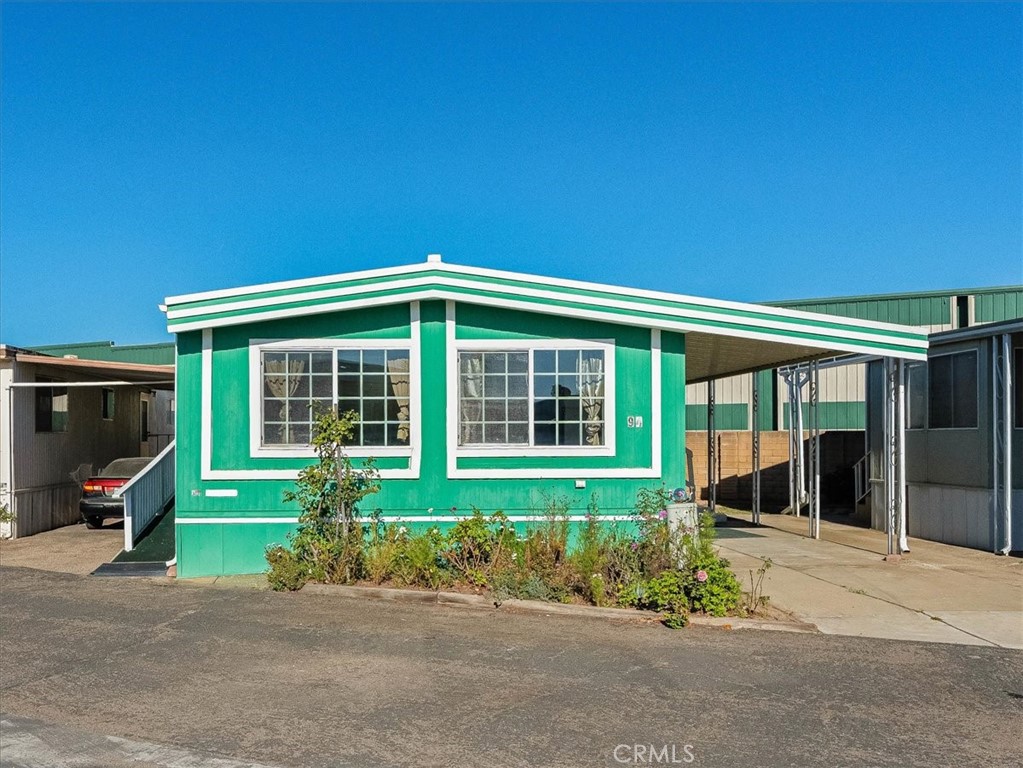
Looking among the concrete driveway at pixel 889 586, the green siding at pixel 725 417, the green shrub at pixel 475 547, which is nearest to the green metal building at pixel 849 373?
the green siding at pixel 725 417

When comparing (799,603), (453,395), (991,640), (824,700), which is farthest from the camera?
(453,395)

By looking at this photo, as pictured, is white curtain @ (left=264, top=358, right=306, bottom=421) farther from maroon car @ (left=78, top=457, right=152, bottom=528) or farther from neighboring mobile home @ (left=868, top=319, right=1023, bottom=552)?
neighboring mobile home @ (left=868, top=319, right=1023, bottom=552)

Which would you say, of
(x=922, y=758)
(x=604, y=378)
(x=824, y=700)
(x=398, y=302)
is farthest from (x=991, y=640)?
(x=398, y=302)

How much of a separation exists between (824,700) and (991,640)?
9.11ft

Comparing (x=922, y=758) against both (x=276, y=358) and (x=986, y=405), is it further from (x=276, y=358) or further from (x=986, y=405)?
(x=986, y=405)

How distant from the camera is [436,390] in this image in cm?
1103

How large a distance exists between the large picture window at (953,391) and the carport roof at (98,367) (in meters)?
13.1

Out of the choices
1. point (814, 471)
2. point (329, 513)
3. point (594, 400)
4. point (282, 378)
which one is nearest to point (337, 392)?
point (282, 378)

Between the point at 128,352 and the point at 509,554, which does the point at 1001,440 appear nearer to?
the point at 509,554

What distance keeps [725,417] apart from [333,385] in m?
17.5

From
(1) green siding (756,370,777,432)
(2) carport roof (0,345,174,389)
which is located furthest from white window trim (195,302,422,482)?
(1) green siding (756,370,777,432)

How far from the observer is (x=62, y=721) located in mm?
5672

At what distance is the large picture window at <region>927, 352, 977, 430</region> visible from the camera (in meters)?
14.4

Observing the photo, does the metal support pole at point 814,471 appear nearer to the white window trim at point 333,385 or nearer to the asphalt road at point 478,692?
the white window trim at point 333,385
